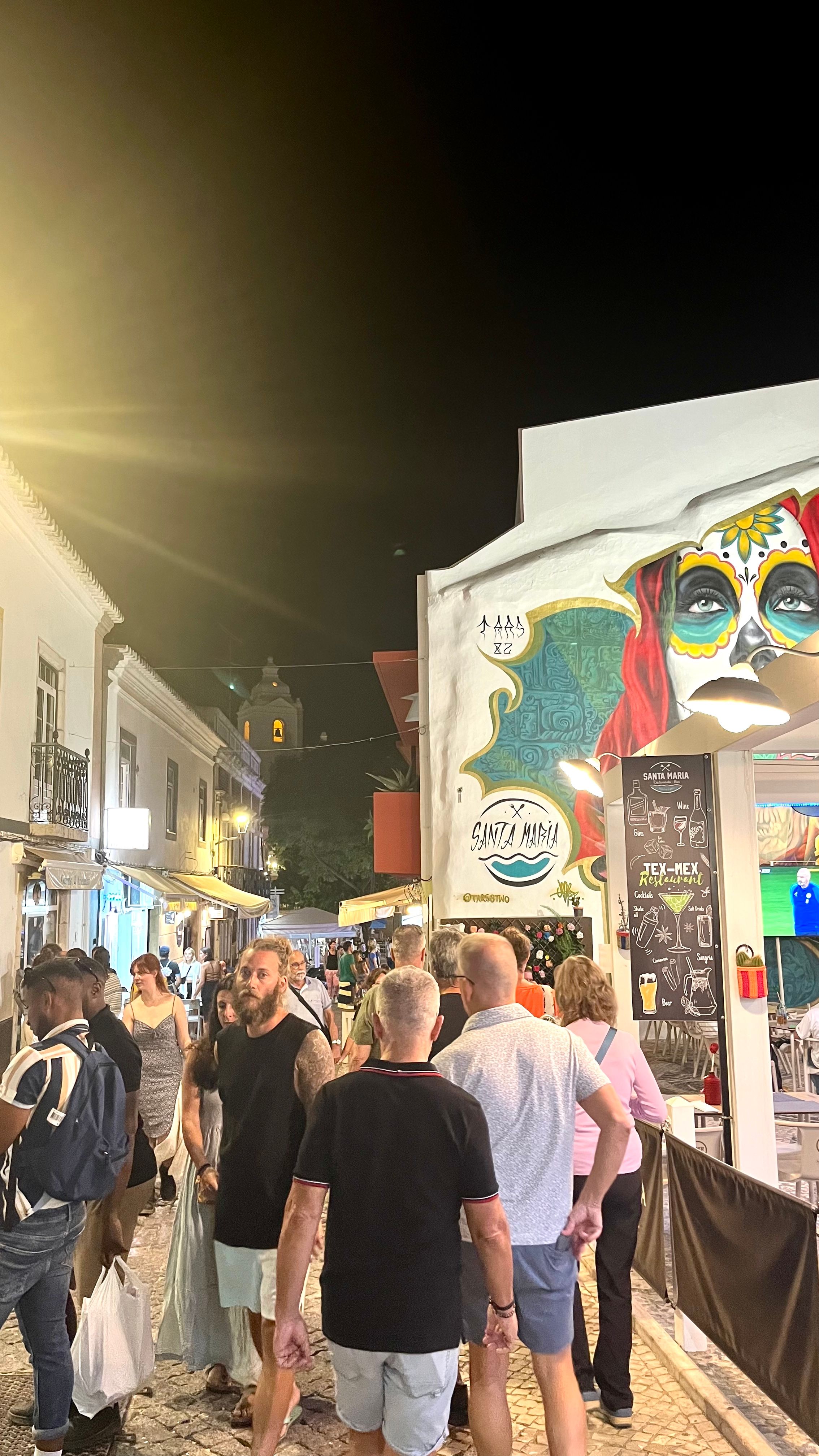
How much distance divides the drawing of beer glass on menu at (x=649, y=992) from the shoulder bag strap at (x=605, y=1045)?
2.48 m

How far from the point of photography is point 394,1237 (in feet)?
10.1

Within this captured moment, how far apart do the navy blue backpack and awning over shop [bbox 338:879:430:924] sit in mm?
12780

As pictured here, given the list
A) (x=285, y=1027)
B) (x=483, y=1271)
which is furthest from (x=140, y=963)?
(x=483, y=1271)

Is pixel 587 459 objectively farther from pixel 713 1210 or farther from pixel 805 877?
pixel 713 1210

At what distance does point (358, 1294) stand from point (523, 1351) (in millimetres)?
3021

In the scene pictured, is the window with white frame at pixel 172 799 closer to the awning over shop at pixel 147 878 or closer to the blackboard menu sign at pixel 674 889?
the awning over shop at pixel 147 878

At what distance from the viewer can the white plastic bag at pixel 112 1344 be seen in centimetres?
421

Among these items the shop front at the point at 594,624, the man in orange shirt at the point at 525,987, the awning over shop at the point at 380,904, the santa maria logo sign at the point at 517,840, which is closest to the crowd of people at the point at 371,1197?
the man in orange shirt at the point at 525,987

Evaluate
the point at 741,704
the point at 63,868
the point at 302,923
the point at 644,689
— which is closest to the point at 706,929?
the point at 741,704

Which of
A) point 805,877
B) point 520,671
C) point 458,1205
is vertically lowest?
point 458,1205

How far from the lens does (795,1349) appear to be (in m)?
3.78

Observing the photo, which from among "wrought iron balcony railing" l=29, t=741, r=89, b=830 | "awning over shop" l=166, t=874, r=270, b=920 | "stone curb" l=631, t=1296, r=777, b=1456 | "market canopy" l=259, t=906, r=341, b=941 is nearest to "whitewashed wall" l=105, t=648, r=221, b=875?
"awning over shop" l=166, t=874, r=270, b=920

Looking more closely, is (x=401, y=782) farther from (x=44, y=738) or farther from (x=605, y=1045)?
(x=605, y=1045)

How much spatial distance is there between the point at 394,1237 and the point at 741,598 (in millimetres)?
14061
